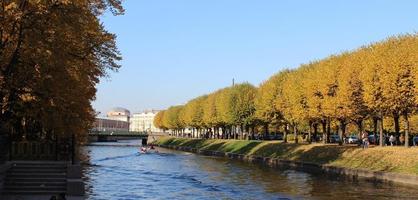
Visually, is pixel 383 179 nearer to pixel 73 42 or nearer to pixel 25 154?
pixel 25 154

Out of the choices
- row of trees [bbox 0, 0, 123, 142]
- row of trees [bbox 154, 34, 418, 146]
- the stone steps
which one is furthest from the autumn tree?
row of trees [bbox 0, 0, 123, 142]

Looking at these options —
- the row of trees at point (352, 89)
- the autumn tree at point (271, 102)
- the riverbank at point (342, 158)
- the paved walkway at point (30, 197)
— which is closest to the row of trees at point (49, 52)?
the paved walkway at point (30, 197)

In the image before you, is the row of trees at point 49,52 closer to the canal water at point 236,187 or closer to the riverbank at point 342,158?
the canal water at point 236,187

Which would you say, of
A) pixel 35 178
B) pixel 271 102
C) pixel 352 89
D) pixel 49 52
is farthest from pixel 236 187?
pixel 271 102

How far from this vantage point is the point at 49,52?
2666cm

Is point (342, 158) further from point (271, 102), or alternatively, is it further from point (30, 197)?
point (30, 197)

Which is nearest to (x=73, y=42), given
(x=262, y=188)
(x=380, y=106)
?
(x=262, y=188)

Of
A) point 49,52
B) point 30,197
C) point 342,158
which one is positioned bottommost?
point 30,197

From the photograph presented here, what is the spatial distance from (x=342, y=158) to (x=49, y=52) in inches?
1910

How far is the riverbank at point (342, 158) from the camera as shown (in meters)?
55.0

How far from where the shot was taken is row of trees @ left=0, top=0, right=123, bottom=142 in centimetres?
2678

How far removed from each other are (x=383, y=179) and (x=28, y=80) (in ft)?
121

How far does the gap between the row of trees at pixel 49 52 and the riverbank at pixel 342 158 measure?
31.4 m

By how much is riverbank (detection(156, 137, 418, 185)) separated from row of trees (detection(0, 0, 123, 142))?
3136 cm
